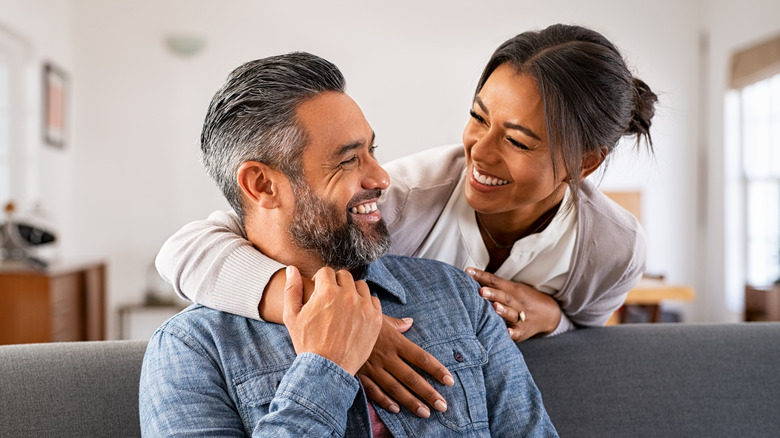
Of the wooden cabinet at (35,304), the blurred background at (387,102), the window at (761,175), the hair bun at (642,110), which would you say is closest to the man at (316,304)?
the hair bun at (642,110)

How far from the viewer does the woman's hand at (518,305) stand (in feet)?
5.14

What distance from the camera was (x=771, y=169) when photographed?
5586 millimetres

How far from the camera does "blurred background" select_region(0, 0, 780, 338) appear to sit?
5.72 metres

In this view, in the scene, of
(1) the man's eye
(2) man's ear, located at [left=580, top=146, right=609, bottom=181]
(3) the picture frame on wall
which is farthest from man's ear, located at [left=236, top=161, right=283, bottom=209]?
(3) the picture frame on wall

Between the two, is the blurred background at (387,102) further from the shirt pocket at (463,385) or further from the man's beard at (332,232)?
the shirt pocket at (463,385)

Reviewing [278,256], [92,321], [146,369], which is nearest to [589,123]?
[278,256]

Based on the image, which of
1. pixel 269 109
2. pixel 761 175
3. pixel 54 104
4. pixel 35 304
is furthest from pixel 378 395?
pixel 761 175

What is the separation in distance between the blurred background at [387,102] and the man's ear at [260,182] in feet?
13.8

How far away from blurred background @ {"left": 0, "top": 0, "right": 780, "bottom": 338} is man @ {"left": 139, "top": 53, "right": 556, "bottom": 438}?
422 centimetres

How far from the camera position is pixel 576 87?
148cm

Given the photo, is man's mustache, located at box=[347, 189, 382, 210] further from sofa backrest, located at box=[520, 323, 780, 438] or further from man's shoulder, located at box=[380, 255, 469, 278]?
sofa backrest, located at box=[520, 323, 780, 438]

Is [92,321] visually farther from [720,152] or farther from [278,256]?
[720,152]

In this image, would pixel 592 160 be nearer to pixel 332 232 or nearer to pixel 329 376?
pixel 332 232

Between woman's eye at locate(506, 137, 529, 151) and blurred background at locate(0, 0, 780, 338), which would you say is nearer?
woman's eye at locate(506, 137, 529, 151)
